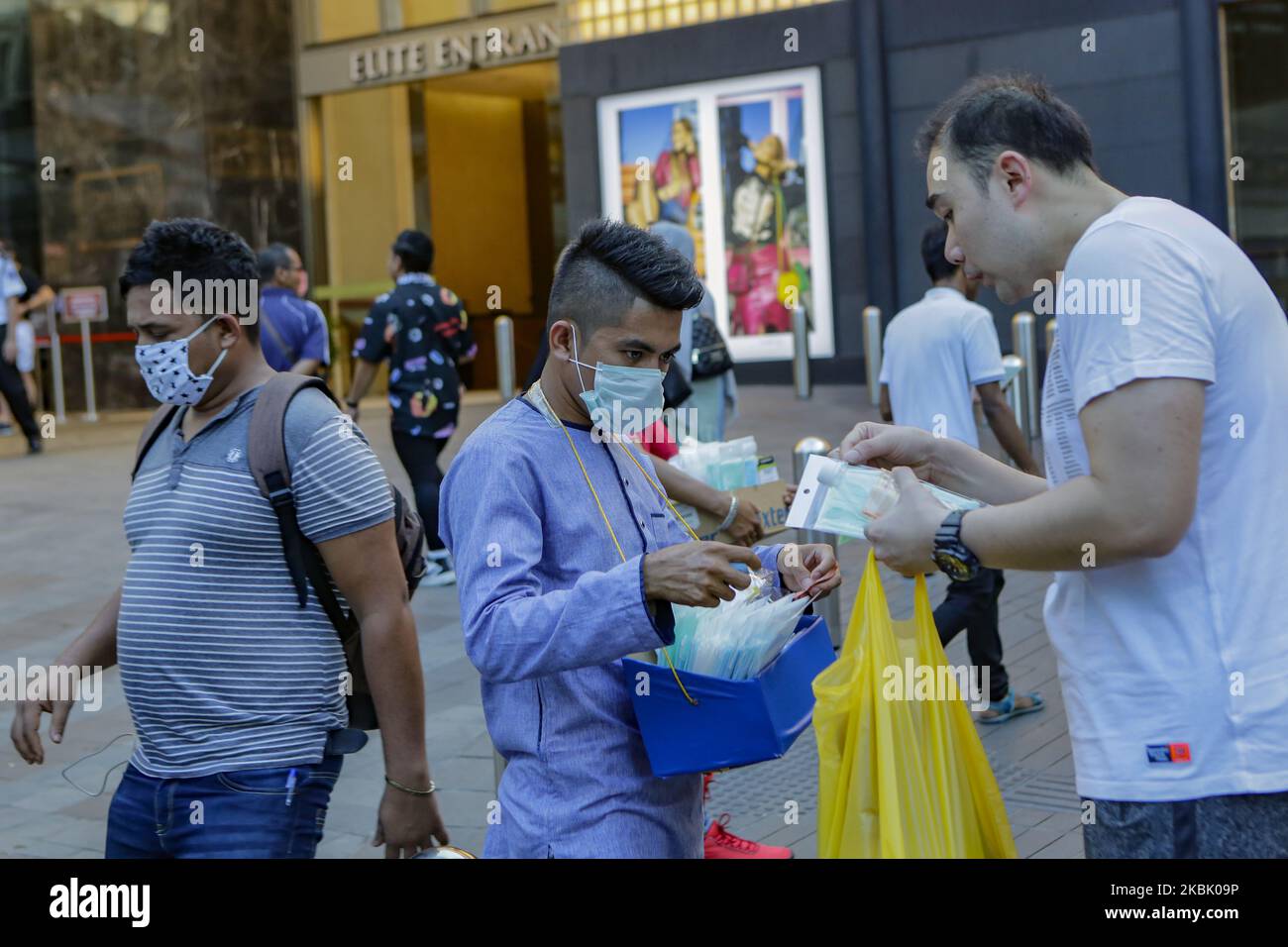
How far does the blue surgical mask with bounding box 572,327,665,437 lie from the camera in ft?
7.94

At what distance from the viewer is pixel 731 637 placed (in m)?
2.33

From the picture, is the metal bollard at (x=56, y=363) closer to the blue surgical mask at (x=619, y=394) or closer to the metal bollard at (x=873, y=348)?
the metal bollard at (x=873, y=348)

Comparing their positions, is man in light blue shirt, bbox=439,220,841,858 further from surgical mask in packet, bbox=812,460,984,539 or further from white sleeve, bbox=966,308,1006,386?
white sleeve, bbox=966,308,1006,386

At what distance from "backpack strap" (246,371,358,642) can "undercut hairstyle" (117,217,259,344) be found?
0.79 ft

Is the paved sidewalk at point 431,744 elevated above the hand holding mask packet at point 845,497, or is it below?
below

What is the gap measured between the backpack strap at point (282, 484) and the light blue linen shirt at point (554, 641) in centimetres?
42

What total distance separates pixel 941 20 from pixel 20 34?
1285 cm

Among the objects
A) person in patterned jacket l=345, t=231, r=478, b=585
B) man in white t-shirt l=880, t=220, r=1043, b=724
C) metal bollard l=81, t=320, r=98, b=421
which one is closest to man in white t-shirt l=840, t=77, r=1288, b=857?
man in white t-shirt l=880, t=220, r=1043, b=724

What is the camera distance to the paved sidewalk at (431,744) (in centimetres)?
497

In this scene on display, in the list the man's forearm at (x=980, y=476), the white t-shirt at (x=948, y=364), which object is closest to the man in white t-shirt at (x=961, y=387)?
the white t-shirt at (x=948, y=364)

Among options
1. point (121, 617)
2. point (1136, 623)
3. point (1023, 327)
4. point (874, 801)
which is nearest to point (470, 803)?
point (121, 617)

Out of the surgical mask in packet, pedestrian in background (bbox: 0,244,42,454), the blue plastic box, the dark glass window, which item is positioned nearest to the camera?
the blue plastic box

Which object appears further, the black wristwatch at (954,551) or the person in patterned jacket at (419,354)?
the person in patterned jacket at (419,354)
